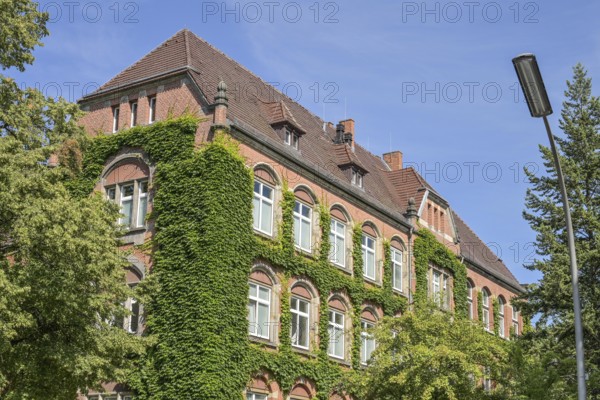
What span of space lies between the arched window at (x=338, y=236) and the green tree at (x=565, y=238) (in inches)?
302

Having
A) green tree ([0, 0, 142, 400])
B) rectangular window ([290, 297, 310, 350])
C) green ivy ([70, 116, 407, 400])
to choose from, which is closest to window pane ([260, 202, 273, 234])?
green ivy ([70, 116, 407, 400])

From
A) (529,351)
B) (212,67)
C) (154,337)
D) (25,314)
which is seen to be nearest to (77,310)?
(25,314)

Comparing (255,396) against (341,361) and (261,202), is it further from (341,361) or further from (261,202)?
(261,202)

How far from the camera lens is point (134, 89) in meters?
32.2

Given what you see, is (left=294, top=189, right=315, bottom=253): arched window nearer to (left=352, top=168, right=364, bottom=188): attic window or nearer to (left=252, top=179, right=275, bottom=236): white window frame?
(left=252, top=179, right=275, bottom=236): white window frame

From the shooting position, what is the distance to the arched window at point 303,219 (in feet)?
107

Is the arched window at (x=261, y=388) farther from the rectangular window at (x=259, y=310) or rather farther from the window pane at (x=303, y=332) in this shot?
the window pane at (x=303, y=332)

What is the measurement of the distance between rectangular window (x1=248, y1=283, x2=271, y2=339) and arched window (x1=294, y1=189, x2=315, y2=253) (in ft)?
9.64

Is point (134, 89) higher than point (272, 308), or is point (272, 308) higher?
point (134, 89)

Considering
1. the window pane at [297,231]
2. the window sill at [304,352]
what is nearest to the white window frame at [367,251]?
the window pane at [297,231]

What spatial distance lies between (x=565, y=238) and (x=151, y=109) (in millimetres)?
17524

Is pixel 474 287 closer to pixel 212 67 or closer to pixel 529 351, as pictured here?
pixel 529 351

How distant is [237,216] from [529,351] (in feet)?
43.2

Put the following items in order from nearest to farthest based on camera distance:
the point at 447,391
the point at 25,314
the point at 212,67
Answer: the point at 25,314 < the point at 447,391 < the point at 212,67
